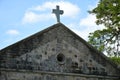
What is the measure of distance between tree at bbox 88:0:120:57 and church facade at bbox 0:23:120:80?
298 inches

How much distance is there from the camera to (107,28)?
94.6ft

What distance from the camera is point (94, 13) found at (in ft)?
97.3

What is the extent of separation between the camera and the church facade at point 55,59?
18.9 m

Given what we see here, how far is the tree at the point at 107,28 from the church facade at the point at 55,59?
7.56 m

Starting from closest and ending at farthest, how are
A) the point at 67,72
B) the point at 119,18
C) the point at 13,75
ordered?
the point at 13,75 < the point at 67,72 < the point at 119,18

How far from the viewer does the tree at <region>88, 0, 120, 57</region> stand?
92.9ft

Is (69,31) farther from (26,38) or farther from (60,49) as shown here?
(26,38)

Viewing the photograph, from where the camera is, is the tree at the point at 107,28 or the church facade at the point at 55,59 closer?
the church facade at the point at 55,59

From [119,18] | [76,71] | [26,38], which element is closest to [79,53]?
[76,71]

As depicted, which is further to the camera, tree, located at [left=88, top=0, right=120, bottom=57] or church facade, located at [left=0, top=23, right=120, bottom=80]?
tree, located at [left=88, top=0, right=120, bottom=57]

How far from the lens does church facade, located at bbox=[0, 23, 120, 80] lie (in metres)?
18.9

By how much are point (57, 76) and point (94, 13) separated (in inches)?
433

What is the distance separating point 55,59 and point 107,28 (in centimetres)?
994

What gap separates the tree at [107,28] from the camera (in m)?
28.3
